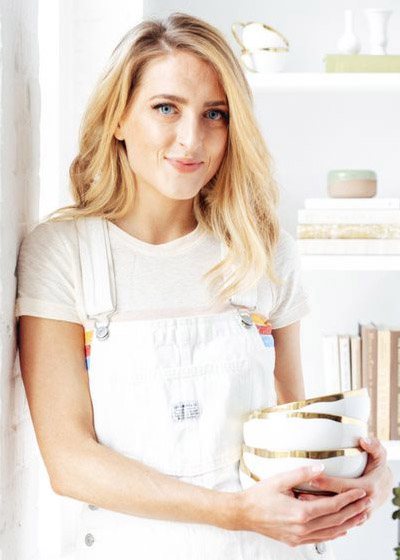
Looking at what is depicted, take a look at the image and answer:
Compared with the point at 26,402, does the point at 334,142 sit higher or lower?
higher

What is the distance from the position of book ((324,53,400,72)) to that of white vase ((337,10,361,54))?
3 cm

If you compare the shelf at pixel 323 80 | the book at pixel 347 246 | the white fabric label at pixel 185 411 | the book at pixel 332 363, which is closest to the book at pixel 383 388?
the book at pixel 332 363

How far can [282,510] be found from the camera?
1.33m

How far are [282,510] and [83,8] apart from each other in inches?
61.0

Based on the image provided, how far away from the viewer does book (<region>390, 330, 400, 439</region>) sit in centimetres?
259

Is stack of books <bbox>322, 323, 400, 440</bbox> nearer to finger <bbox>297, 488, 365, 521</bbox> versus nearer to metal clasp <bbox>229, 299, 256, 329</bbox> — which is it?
metal clasp <bbox>229, 299, 256, 329</bbox>

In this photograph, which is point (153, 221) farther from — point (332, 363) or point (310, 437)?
point (332, 363)

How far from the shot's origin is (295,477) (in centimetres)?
133

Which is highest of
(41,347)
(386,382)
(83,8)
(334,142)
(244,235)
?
(83,8)

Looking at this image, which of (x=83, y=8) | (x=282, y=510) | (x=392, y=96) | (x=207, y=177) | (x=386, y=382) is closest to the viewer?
(x=282, y=510)

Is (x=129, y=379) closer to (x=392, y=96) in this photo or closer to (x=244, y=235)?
(x=244, y=235)

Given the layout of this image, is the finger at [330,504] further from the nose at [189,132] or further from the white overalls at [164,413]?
the nose at [189,132]

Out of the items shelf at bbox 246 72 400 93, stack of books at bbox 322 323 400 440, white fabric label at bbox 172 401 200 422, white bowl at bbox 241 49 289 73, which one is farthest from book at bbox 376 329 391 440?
white fabric label at bbox 172 401 200 422

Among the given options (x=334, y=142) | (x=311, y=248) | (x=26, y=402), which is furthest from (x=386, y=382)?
(x=26, y=402)
